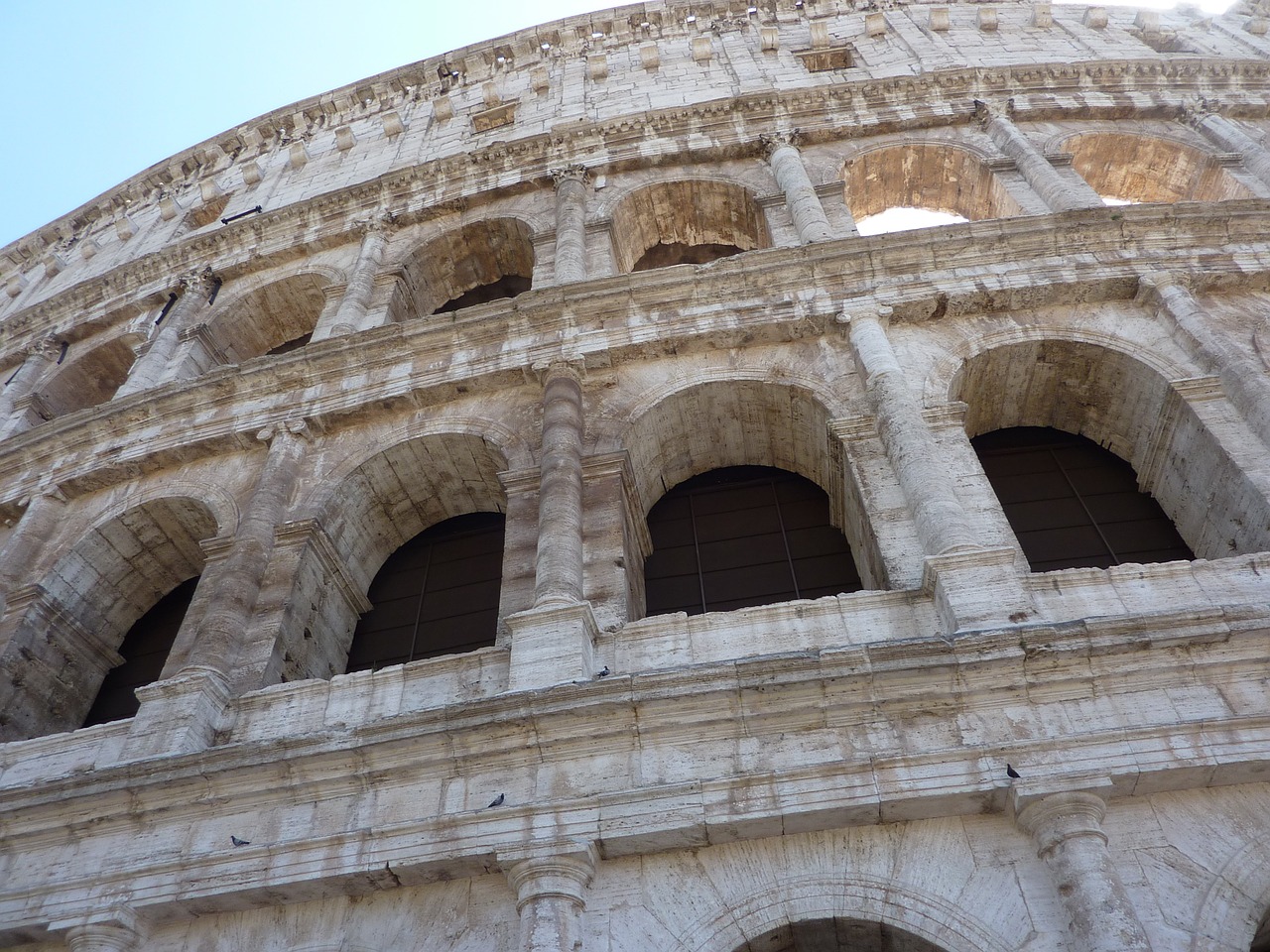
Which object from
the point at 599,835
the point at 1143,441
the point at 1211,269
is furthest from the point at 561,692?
the point at 1211,269

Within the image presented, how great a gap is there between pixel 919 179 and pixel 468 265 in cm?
662

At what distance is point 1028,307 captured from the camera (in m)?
10.2

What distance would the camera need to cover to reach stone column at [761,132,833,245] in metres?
12.0

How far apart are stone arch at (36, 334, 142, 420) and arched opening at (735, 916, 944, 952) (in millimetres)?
13355

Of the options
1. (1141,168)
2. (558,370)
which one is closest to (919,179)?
(1141,168)

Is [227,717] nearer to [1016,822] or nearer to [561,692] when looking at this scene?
[561,692]

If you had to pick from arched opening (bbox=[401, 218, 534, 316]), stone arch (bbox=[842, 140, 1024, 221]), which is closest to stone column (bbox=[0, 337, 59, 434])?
arched opening (bbox=[401, 218, 534, 316])

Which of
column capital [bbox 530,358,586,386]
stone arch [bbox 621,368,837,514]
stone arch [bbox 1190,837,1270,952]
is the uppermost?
column capital [bbox 530,358,586,386]

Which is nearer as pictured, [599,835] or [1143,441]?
[599,835]

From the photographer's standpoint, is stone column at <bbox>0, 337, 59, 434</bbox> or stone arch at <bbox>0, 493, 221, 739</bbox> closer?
stone arch at <bbox>0, 493, 221, 739</bbox>

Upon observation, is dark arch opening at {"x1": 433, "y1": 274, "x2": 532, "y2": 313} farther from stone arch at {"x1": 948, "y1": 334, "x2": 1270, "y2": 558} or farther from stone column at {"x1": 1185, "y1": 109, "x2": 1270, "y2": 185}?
stone column at {"x1": 1185, "y1": 109, "x2": 1270, "y2": 185}

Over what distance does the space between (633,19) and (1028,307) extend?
39.7ft

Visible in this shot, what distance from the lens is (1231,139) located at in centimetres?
1365

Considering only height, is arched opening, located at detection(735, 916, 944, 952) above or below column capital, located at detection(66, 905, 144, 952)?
below
